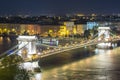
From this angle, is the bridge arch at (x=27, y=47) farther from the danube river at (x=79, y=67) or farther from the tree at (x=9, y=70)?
the tree at (x=9, y=70)

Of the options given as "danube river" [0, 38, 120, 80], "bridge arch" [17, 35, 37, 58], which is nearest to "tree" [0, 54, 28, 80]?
"danube river" [0, 38, 120, 80]

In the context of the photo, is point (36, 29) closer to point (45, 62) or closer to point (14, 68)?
point (45, 62)

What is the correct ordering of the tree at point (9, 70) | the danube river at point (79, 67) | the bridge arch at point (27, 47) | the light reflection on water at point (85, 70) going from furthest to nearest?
→ 1. the bridge arch at point (27, 47)
2. the danube river at point (79, 67)
3. the light reflection on water at point (85, 70)
4. the tree at point (9, 70)

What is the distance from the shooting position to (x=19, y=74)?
7.12 meters

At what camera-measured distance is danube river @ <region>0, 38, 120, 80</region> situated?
33.9 ft

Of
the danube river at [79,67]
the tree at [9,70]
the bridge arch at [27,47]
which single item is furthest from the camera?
the bridge arch at [27,47]

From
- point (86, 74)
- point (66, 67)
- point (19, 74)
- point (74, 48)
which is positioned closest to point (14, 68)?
point (19, 74)

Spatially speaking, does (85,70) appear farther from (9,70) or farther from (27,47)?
(9,70)

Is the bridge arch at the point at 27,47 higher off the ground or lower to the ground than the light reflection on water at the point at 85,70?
higher

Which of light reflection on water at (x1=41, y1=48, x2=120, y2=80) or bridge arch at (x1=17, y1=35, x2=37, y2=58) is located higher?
bridge arch at (x1=17, y1=35, x2=37, y2=58)

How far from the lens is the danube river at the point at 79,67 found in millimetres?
10344

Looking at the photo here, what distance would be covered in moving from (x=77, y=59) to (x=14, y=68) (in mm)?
6564

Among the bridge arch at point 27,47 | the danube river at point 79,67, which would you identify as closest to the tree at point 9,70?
the danube river at point 79,67

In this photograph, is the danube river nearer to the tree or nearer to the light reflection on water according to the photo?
the light reflection on water
